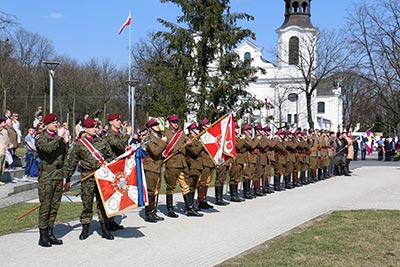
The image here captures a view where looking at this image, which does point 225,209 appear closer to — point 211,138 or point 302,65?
point 211,138

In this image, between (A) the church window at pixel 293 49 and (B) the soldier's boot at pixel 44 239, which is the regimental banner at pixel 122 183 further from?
(A) the church window at pixel 293 49

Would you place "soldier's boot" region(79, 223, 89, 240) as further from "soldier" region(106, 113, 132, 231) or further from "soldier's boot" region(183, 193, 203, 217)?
"soldier's boot" region(183, 193, 203, 217)

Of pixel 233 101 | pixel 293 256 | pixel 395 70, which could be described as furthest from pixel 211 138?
pixel 395 70

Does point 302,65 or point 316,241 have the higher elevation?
point 302,65

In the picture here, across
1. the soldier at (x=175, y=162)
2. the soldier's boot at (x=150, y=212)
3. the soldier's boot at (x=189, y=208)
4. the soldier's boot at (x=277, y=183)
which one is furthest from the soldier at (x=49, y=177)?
the soldier's boot at (x=277, y=183)

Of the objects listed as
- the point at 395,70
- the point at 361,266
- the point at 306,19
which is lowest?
the point at 361,266

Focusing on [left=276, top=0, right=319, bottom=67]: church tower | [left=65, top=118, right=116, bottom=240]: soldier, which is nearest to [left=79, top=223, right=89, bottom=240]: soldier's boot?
[left=65, top=118, right=116, bottom=240]: soldier

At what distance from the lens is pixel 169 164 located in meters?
11.5

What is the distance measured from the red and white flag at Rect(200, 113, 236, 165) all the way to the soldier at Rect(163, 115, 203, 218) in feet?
3.14

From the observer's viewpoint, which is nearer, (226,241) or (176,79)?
(226,241)

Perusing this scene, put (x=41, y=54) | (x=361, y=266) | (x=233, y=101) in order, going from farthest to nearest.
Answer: (x=41, y=54) → (x=233, y=101) → (x=361, y=266)

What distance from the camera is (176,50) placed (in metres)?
27.7

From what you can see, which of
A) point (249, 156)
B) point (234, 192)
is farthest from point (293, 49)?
point (234, 192)

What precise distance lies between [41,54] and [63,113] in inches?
378
